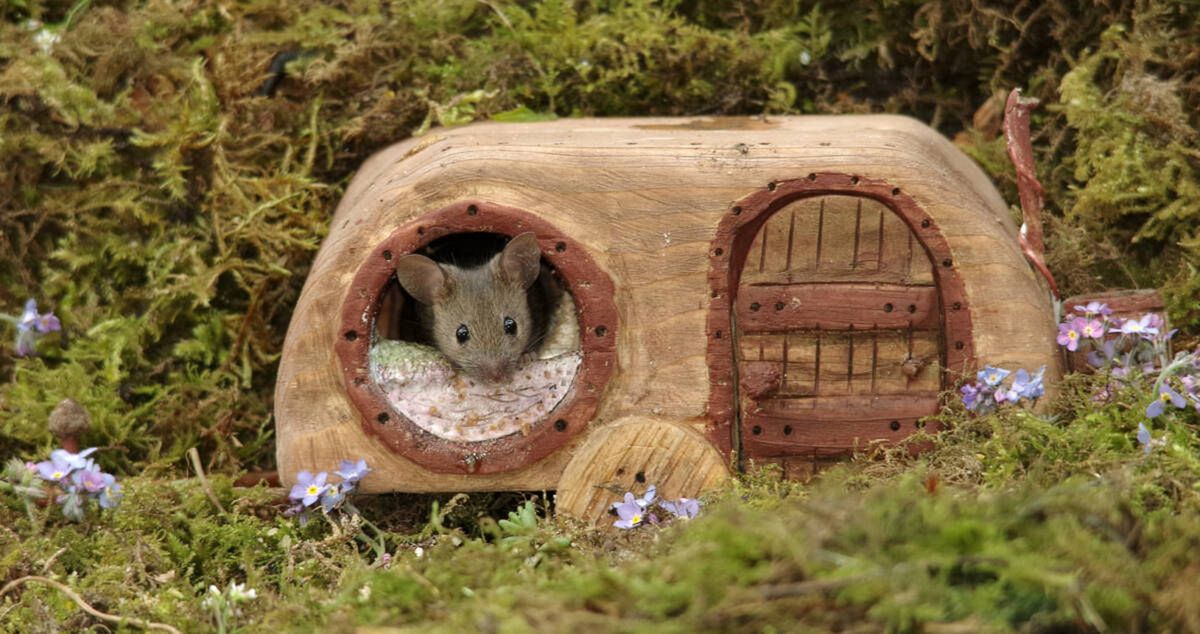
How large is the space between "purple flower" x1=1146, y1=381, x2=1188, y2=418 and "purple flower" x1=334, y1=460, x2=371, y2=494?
2.32m

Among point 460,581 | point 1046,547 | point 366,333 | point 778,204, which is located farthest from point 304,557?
point 1046,547

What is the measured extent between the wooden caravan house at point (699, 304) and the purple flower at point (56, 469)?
2.23 feet

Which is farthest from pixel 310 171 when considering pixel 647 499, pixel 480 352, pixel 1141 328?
pixel 1141 328

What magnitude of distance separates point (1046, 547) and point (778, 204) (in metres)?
1.81

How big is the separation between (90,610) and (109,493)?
2.19ft

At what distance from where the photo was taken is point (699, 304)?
161 inches

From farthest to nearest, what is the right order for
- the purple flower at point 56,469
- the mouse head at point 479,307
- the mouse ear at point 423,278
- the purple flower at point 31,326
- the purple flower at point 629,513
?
1. the purple flower at point 31,326
2. the mouse head at point 479,307
3. the mouse ear at point 423,278
4. the purple flower at point 56,469
5. the purple flower at point 629,513

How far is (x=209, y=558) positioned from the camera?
4.08m

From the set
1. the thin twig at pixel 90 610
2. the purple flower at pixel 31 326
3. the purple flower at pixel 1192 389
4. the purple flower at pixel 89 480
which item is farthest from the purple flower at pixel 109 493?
the purple flower at pixel 1192 389

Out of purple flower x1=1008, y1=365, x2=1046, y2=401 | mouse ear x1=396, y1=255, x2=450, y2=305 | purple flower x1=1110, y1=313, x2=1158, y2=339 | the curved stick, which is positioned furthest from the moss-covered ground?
mouse ear x1=396, y1=255, x2=450, y2=305

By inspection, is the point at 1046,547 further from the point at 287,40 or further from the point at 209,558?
the point at 287,40

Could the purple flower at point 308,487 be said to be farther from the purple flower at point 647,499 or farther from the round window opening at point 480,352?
the purple flower at point 647,499

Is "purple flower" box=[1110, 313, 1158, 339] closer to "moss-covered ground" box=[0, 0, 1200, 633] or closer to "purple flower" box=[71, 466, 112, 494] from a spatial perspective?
"moss-covered ground" box=[0, 0, 1200, 633]

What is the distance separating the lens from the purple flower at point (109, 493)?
398cm
